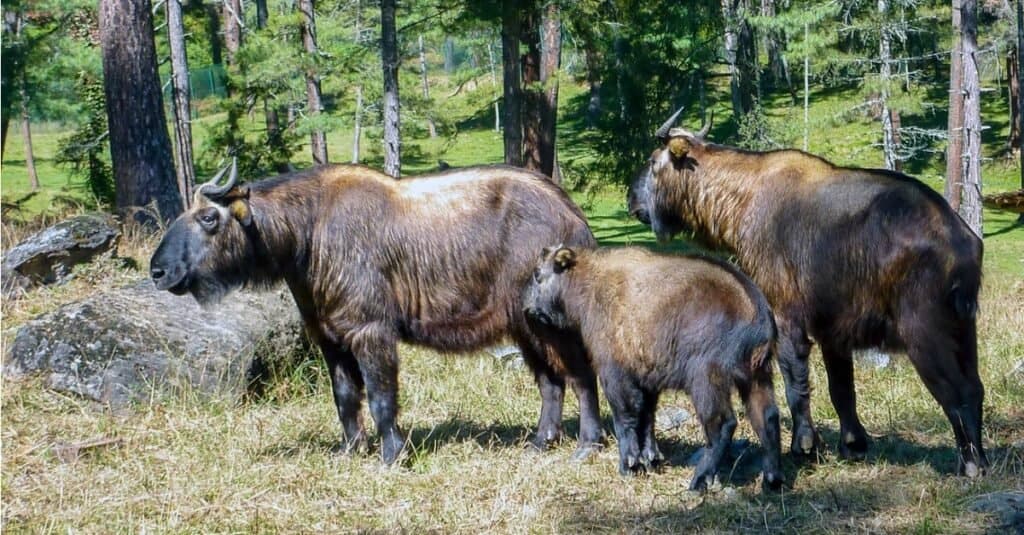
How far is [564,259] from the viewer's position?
7.93 metres

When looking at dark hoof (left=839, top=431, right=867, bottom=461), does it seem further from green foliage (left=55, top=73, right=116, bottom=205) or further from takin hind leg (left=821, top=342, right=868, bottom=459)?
green foliage (left=55, top=73, right=116, bottom=205)

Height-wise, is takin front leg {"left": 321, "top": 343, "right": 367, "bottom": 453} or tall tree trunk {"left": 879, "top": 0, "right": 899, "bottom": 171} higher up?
tall tree trunk {"left": 879, "top": 0, "right": 899, "bottom": 171}

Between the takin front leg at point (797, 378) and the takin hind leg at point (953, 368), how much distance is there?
0.78m

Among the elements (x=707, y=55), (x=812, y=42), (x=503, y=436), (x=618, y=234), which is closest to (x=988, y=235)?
(x=812, y=42)

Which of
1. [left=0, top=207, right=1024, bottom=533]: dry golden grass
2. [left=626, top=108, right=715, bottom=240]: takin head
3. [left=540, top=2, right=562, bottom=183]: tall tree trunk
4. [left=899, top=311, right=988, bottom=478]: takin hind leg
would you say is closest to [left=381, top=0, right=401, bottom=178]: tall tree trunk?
[left=540, top=2, right=562, bottom=183]: tall tree trunk

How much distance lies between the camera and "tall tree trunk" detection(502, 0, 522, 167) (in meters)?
18.2

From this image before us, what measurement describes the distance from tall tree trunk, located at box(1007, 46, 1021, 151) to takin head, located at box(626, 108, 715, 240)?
32.3 metres

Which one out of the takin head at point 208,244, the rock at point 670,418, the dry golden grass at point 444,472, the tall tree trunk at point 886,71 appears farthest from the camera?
the tall tree trunk at point 886,71

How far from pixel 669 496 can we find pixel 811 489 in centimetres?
90

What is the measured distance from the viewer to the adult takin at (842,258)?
7023 mm

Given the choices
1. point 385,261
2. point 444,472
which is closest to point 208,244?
point 385,261

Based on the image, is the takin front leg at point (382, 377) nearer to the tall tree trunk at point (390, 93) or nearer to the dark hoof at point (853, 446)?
the dark hoof at point (853, 446)

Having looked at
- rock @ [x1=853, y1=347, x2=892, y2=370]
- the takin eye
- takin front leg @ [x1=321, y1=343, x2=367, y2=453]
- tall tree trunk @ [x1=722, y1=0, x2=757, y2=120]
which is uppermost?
tall tree trunk @ [x1=722, y1=0, x2=757, y2=120]

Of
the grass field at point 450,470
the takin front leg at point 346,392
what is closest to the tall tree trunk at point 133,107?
the grass field at point 450,470
